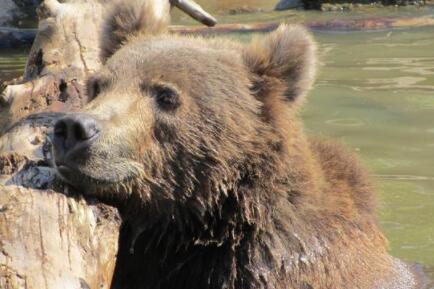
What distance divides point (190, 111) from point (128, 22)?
40.7 inches

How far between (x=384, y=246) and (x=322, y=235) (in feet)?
3.11

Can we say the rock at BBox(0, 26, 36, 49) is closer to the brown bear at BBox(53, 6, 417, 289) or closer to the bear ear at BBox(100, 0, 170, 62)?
the bear ear at BBox(100, 0, 170, 62)

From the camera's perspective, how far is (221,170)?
193 inches

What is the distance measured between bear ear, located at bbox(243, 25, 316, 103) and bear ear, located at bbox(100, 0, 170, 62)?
0.74 m

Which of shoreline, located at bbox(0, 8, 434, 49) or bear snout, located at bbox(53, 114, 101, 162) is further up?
bear snout, located at bbox(53, 114, 101, 162)

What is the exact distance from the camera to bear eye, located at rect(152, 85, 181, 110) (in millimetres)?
4887

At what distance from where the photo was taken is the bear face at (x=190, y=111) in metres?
4.56

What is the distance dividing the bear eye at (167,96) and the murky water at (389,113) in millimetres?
2734

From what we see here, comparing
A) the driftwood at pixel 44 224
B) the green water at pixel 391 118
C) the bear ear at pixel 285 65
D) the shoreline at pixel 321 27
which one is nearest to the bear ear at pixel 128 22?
the driftwood at pixel 44 224

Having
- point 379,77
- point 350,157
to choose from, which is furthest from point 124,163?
point 379,77

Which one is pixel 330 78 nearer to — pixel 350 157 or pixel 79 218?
pixel 350 157

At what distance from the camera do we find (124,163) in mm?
4508

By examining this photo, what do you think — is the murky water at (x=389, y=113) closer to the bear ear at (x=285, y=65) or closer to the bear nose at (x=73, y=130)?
the bear ear at (x=285, y=65)

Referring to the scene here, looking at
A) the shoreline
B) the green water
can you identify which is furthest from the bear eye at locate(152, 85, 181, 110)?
the shoreline
